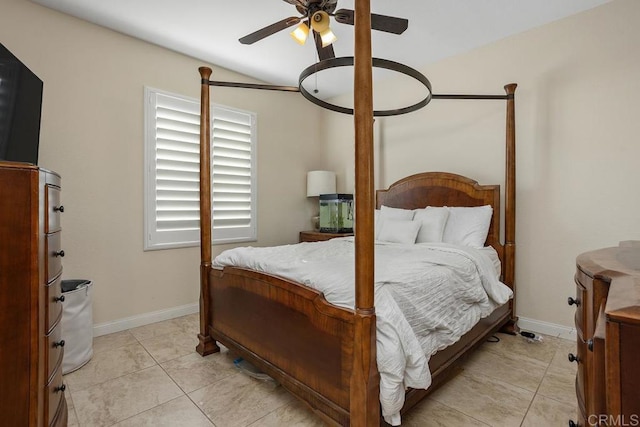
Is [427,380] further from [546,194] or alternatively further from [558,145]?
[558,145]

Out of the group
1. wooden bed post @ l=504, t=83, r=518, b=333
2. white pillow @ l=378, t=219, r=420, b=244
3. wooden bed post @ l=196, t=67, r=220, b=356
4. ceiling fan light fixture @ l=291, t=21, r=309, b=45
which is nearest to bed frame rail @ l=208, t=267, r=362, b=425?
wooden bed post @ l=196, t=67, r=220, b=356

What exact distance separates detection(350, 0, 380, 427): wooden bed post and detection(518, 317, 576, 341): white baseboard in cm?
224

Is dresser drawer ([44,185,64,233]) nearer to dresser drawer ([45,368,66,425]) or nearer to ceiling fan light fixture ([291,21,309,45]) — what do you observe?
dresser drawer ([45,368,66,425])

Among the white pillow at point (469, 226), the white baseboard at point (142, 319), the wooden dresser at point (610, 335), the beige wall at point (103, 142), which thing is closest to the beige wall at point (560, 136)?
the white pillow at point (469, 226)

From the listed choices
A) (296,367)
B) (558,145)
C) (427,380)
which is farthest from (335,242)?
(558,145)

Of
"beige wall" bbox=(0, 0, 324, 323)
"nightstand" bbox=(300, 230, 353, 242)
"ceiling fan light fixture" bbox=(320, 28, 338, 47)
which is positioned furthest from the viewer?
"nightstand" bbox=(300, 230, 353, 242)

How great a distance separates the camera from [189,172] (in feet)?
10.6

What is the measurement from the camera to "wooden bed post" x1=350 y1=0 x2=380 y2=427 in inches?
49.1

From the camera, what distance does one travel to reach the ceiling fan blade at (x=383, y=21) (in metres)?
1.88

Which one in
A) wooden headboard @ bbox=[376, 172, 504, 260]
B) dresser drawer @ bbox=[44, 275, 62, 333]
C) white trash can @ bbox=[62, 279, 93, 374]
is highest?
wooden headboard @ bbox=[376, 172, 504, 260]

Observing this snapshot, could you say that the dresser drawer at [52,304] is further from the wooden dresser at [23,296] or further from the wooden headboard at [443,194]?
the wooden headboard at [443,194]

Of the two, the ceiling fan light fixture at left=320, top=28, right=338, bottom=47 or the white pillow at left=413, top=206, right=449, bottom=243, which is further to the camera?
the white pillow at left=413, top=206, right=449, bottom=243

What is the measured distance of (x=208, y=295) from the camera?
2338 mm

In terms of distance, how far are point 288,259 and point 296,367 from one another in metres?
0.67
